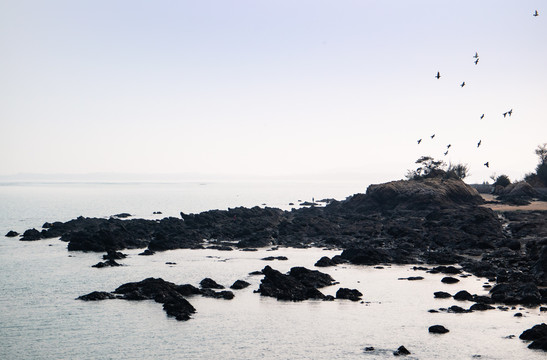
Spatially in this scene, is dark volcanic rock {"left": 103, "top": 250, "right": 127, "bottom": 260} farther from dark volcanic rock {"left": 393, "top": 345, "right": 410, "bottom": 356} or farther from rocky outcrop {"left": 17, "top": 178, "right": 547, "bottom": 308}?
dark volcanic rock {"left": 393, "top": 345, "right": 410, "bottom": 356}

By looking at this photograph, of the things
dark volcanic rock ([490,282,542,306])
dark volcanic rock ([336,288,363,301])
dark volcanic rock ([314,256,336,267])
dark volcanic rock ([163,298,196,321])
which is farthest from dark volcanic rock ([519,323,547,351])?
dark volcanic rock ([314,256,336,267])

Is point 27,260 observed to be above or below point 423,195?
below

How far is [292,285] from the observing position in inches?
1542

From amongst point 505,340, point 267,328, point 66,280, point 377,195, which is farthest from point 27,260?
point 377,195

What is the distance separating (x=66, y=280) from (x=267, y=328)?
2360 cm

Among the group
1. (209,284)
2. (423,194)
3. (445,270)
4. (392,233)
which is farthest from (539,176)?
(209,284)

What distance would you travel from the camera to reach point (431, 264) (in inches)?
2009

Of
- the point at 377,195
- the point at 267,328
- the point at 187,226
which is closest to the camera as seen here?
the point at 267,328

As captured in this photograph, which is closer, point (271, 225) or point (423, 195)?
point (271, 225)

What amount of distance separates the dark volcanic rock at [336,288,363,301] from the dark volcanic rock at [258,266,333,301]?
1.35 meters

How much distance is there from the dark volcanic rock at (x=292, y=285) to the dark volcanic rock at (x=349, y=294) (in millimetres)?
1352

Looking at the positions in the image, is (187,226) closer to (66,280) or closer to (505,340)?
(66,280)

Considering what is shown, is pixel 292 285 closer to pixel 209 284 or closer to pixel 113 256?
pixel 209 284

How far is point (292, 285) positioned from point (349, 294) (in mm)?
4555
